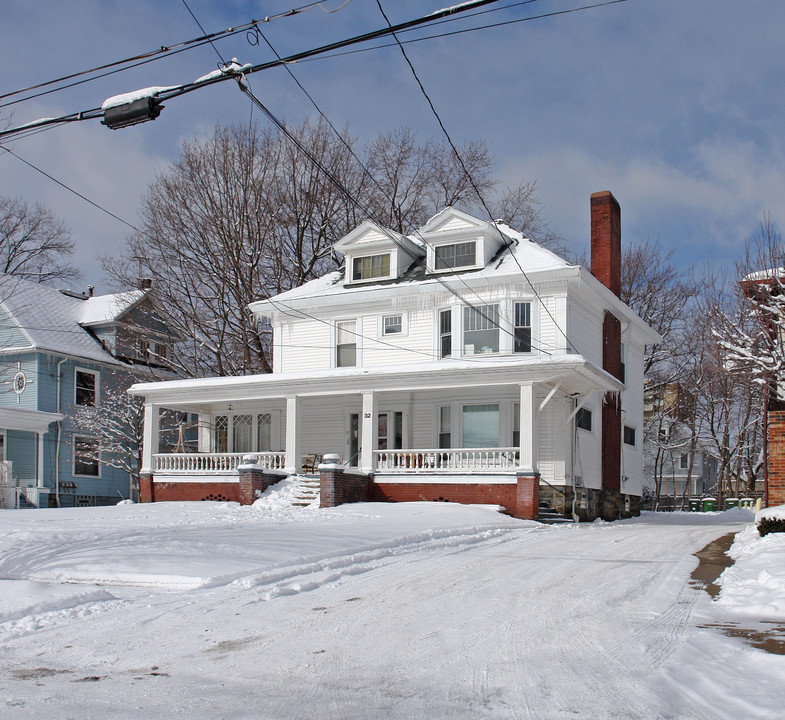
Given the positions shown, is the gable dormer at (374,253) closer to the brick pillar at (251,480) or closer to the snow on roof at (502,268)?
the snow on roof at (502,268)

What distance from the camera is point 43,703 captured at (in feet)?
16.1

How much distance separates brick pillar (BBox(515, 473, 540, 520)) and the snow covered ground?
21.9 ft

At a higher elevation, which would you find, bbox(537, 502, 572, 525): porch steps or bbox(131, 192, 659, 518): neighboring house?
bbox(131, 192, 659, 518): neighboring house

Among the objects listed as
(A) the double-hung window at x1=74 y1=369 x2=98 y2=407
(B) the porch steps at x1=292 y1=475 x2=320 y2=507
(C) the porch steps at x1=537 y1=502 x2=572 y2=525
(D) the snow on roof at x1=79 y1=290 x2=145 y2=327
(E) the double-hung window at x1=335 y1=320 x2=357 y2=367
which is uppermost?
(D) the snow on roof at x1=79 y1=290 x2=145 y2=327

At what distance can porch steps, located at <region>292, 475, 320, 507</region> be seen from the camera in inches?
849

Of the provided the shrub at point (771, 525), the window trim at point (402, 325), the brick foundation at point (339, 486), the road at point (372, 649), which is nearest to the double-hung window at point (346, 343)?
the window trim at point (402, 325)

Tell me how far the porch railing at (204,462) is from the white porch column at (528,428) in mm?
7352

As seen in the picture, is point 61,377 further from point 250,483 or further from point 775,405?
point 775,405

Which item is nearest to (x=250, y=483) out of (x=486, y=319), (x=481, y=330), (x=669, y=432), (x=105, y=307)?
(x=481, y=330)

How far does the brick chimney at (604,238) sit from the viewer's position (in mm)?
26500

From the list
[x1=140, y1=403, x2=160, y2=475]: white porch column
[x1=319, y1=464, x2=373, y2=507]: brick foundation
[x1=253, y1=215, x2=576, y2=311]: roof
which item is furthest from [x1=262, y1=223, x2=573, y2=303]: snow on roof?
[x1=319, y1=464, x2=373, y2=507]: brick foundation

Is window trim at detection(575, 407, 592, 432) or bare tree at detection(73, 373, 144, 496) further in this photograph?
bare tree at detection(73, 373, 144, 496)

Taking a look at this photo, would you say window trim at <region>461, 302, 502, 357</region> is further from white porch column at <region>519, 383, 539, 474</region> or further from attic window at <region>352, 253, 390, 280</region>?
attic window at <region>352, 253, 390, 280</region>

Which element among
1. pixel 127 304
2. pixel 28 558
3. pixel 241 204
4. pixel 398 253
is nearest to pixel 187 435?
pixel 127 304
